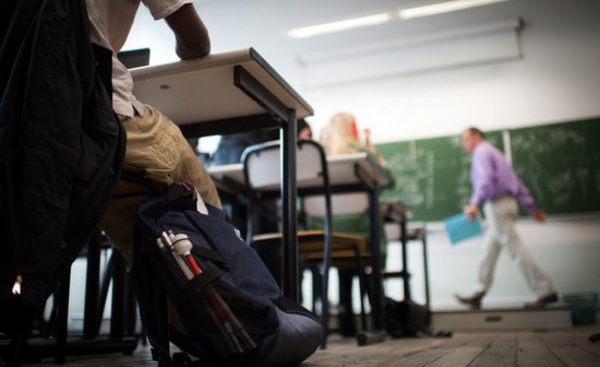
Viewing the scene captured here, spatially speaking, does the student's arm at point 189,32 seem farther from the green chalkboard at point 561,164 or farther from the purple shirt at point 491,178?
the green chalkboard at point 561,164

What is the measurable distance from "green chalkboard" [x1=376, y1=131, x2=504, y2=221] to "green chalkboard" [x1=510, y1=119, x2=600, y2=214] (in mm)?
301

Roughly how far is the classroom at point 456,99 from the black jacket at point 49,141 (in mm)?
4250

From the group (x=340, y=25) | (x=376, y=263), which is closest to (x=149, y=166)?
(x=376, y=263)

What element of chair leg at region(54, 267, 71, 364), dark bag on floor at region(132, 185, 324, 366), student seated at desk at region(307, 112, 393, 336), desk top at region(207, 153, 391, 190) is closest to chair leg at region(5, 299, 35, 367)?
dark bag on floor at region(132, 185, 324, 366)

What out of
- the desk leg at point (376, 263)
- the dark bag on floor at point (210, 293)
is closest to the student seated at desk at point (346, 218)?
the desk leg at point (376, 263)

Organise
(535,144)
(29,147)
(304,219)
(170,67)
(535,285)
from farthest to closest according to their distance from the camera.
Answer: (535,144) → (535,285) → (304,219) → (170,67) → (29,147)

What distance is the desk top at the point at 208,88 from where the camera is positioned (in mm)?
1422

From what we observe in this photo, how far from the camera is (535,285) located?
4438 mm

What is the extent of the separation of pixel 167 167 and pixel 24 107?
1.27 ft

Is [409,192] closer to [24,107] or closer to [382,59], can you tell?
[382,59]

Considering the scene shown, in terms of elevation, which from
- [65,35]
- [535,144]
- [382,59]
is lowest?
[65,35]

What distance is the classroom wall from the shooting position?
5172 mm

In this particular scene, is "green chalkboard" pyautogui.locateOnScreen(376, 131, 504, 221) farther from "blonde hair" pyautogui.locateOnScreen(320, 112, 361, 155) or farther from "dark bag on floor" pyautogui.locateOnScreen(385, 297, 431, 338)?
"dark bag on floor" pyautogui.locateOnScreen(385, 297, 431, 338)

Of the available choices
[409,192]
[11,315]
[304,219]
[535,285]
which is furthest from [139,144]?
[409,192]
